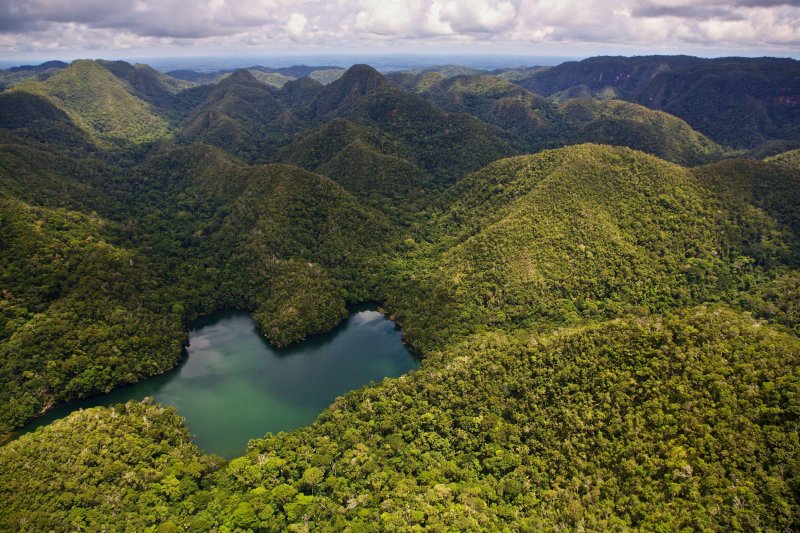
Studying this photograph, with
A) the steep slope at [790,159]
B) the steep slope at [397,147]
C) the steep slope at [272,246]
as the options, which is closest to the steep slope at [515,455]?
the steep slope at [272,246]

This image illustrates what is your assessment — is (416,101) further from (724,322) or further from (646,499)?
(646,499)

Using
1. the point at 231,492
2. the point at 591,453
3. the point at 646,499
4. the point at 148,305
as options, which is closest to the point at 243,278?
the point at 148,305

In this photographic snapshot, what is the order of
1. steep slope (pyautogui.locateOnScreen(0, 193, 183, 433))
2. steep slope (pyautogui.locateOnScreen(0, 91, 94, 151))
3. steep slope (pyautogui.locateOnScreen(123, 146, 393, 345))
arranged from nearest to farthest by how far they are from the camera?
steep slope (pyautogui.locateOnScreen(0, 193, 183, 433)), steep slope (pyautogui.locateOnScreen(123, 146, 393, 345)), steep slope (pyautogui.locateOnScreen(0, 91, 94, 151))

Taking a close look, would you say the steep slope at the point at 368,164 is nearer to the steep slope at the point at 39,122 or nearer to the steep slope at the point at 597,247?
the steep slope at the point at 597,247

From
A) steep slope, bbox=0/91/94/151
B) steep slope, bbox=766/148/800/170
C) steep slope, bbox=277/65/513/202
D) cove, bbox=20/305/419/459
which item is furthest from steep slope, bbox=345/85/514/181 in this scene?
steep slope, bbox=0/91/94/151

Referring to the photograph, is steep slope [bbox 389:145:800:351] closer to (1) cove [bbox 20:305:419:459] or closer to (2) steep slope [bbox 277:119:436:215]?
(1) cove [bbox 20:305:419:459]
